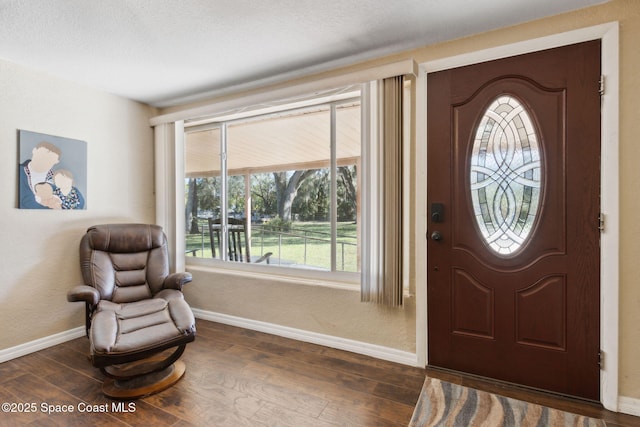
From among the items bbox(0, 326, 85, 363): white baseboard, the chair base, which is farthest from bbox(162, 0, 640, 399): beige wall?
bbox(0, 326, 85, 363): white baseboard

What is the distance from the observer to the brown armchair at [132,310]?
72.7 inches

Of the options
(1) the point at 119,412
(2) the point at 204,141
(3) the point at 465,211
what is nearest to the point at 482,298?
(3) the point at 465,211

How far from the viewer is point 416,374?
7.01ft

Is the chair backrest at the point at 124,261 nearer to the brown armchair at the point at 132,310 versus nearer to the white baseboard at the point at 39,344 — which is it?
the brown armchair at the point at 132,310

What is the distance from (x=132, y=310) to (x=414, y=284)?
2.14 meters

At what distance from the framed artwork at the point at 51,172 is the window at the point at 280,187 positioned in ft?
3.21

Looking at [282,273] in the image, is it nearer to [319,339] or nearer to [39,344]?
[319,339]

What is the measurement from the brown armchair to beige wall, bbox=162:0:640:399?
0.60 meters

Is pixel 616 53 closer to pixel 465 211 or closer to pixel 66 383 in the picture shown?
pixel 465 211

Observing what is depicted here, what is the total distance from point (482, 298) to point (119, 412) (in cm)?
237

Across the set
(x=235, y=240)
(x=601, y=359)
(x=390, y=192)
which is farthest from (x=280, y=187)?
(x=601, y=359)

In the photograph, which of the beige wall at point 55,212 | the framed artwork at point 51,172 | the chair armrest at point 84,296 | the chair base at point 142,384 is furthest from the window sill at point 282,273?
the framed artwork at point 51,172

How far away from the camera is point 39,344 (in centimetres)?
253

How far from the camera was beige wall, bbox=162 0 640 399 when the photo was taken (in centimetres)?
171
